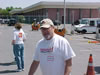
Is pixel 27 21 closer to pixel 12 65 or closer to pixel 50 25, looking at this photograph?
pixel 12 65

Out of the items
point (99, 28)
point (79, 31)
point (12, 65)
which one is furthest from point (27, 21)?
point (12, 65)

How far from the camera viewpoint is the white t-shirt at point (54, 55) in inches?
171

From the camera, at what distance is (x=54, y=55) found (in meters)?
4.35

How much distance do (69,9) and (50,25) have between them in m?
68.1

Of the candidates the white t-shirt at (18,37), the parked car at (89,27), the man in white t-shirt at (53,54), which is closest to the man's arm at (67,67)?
the man in white t-shirt at (53,54)

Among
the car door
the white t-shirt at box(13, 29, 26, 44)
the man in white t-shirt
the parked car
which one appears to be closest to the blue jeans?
the white t-shirt at box(13, 29, 26, 44)

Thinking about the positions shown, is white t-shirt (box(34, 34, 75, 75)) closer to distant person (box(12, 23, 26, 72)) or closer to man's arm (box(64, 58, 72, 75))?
man's arm (box(64, 58, 72, 75))

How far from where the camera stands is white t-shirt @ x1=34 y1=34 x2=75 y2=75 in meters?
4.34

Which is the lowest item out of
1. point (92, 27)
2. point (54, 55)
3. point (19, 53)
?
point (92, 27)

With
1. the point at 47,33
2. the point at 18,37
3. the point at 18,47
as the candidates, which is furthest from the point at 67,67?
the point at 18,37

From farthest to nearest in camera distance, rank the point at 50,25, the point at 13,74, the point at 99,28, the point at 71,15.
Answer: the point at 71,15 → the point at 99,28 → the point at 13,74 → the point at 50,25

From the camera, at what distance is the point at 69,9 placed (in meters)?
71.9

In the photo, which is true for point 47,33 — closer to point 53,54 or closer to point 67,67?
point 53,54

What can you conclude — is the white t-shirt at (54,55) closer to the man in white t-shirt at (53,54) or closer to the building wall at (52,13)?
the man in white t-shirt at (53,54)
